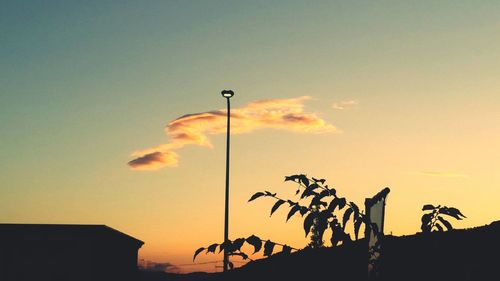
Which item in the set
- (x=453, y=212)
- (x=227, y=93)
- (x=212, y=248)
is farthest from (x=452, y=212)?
(x=227, y=93)

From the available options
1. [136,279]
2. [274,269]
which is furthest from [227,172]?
[274,269]

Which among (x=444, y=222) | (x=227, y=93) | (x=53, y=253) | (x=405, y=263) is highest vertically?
(x=227, y=93)

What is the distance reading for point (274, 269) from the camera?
477cm

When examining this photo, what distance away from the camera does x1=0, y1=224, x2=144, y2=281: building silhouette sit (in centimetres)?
2745

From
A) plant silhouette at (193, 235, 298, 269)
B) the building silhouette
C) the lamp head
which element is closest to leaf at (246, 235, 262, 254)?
plant silhouette at (193, 235, 298, 269)

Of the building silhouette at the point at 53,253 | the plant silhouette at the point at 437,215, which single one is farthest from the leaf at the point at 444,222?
the building silhouette at the point at 53,253

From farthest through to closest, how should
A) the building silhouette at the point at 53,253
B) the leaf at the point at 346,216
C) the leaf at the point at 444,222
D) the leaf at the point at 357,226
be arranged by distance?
1. the building silhouette at the point at 53,253
2. the leaf at the point at 444,222
3. the leaf at the point at 346,216
4. the leaf at the point at 357,226

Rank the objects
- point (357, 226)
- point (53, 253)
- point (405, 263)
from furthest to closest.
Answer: point (53, 253) → point (405, 263) → point (357, 226)

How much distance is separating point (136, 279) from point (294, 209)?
31913 millimetres

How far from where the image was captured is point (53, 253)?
2789 centimetres

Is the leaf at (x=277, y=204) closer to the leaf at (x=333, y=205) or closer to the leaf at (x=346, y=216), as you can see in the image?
the leaf at (x=333, y=205)

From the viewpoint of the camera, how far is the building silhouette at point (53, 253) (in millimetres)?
27453

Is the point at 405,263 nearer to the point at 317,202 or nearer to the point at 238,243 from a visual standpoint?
the point at 317,202

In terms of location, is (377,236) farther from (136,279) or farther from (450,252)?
(136,279)
